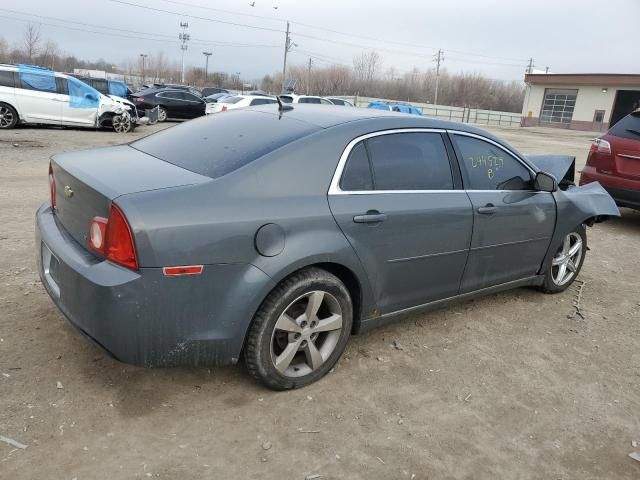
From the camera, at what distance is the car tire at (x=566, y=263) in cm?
Answer: 477

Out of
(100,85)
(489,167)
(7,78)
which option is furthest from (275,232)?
(100,85)

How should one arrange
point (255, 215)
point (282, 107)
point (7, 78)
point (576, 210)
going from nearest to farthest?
1. point (255, 215)
2. point (282, 107)
3. point (576, 210)
4. point (7, 78)

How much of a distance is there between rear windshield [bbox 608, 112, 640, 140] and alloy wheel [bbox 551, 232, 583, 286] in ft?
10.3

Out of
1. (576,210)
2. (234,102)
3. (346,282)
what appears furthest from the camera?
(234,102)

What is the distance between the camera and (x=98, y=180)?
9.00 ft

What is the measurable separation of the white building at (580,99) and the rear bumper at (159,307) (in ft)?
171

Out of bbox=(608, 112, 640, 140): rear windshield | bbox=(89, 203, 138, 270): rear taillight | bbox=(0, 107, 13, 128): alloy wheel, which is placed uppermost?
bbox=(608, 112, 640, 140): rear windshield

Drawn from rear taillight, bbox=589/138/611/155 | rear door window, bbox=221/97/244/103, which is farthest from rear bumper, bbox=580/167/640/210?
rear door window, bbox=221/97/244/103

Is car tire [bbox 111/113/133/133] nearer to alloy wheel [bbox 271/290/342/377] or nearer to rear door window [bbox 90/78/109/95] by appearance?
rear door window [bbox 90/78/109/95]

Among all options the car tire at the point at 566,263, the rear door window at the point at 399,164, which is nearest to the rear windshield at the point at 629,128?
the car tire at the point at 566,263

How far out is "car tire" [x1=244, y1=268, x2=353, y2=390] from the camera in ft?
9.30

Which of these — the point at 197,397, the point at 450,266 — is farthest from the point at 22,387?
the point at 450,266

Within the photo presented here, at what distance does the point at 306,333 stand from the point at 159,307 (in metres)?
0.88

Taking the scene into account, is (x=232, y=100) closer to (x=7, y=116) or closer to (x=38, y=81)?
(x=38, y=81)
